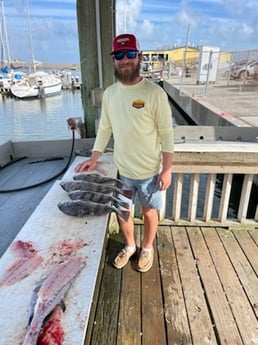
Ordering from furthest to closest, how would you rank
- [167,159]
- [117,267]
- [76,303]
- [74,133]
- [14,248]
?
[74,133]
[117,267]
[167,159]
[14,248]
[76,303]

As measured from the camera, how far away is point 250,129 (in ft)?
10.7

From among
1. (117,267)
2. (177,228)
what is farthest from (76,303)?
(177,228)

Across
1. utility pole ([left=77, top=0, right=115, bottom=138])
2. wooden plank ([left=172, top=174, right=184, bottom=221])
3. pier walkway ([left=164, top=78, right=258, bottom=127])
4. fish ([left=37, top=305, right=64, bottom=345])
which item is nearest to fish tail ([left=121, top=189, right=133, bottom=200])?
wooden plank ([left=172, top=174, right=184, bottom=221])

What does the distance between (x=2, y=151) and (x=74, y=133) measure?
0.82 metres

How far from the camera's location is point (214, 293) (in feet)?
5.99

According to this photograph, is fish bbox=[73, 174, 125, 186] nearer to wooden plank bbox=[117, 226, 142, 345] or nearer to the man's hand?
the man's hand

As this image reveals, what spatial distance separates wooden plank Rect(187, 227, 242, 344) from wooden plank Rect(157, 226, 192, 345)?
7.2 inches

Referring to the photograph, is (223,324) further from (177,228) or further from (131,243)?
(177,228)

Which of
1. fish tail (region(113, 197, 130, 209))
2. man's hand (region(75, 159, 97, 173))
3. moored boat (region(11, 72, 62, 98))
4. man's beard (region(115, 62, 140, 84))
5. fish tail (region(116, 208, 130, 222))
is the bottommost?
moored boat (region(11, 72, 62, 98))

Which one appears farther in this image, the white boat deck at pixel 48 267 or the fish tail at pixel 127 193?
the fish tail at pixel 127 193

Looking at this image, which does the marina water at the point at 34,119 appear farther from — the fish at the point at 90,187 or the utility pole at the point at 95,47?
the fish at the point at 90,187

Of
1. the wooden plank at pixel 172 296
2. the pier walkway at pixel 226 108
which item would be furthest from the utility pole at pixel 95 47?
the pier walkway at pixel 226 108

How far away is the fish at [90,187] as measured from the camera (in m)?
1.64

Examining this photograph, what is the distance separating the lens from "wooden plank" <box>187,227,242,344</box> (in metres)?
1.56
